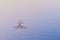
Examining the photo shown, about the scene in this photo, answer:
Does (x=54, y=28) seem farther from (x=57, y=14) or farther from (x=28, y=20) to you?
(x=28, y=20)

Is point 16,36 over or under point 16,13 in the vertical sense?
under

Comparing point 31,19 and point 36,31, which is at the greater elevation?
point 31,19

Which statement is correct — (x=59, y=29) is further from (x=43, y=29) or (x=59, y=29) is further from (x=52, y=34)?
(x=43, y=29)

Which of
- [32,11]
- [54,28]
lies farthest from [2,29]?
[54,28]

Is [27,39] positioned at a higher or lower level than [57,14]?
lower

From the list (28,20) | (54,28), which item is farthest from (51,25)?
(28,20)

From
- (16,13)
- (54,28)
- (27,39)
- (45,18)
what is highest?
(16,13)
